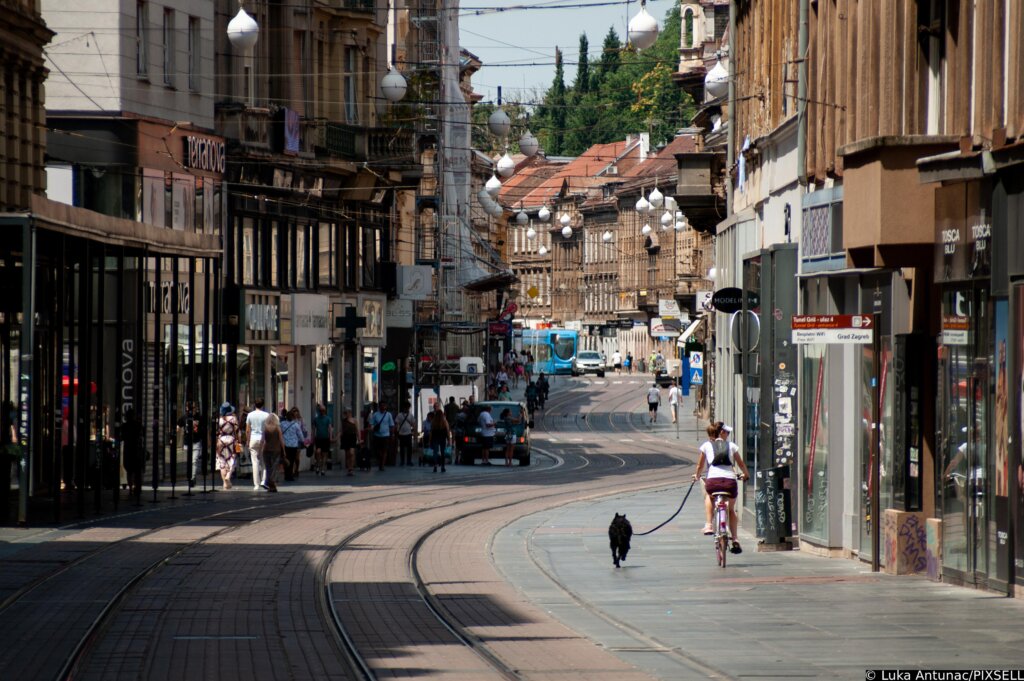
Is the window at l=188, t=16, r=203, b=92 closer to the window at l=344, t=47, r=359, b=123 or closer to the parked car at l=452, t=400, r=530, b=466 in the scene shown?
the window at l=344, t=47, r=359, b=123

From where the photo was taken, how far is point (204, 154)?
47.4 m

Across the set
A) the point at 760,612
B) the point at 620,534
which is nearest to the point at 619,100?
the point at 620,534

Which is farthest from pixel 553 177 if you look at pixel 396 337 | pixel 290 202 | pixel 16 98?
pixel 16 98

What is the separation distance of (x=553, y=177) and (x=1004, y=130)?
163m

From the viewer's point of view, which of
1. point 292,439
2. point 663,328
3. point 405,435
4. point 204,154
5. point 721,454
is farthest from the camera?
point 663,328

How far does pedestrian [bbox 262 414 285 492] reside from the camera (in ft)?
128

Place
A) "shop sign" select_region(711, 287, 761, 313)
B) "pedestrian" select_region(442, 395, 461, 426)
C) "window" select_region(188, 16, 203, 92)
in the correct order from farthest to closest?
"pedestrian" select_region(442, 395, 461, 426) < "window" select_region(188, 16, 203, 92) < "shop sign" select_region(711, 287, 761, 313)

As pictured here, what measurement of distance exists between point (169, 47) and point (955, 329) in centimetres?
3179

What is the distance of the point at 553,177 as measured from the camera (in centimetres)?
17938

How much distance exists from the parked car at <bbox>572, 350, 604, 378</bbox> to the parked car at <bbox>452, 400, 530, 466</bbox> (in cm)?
8455

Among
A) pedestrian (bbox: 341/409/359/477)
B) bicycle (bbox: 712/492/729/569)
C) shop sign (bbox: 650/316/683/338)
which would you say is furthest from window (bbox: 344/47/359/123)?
bicycle (bbox: 712/492/729/569)

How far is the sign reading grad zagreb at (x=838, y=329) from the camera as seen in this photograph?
20.7 m

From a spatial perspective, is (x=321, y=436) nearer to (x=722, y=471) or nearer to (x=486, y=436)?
(x=486, y=436)

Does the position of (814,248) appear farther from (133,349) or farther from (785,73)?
(133,349)
